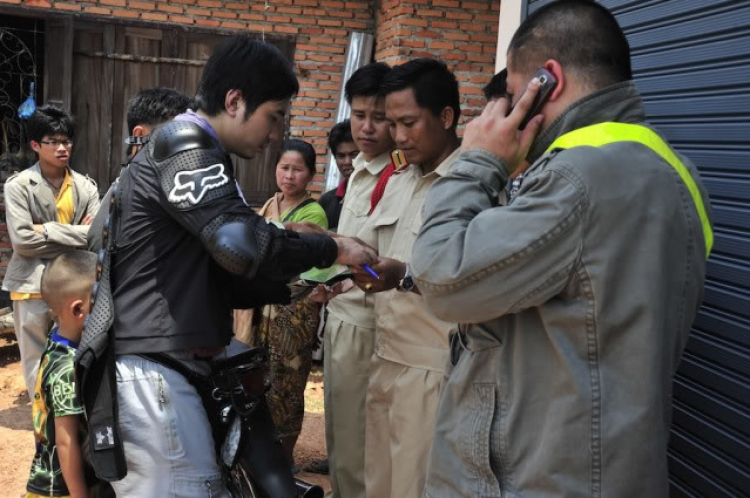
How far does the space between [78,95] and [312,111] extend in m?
2.64

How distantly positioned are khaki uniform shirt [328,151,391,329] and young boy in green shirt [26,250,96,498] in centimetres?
141

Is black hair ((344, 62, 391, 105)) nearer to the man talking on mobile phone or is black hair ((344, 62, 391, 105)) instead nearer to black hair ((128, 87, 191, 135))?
black hair ((128, 87, 191, 135))

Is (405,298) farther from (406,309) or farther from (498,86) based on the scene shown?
(498,86)

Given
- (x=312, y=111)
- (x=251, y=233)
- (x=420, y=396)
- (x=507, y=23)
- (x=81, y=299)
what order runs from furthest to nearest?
(x=312, y=111) < (x=507, y=23) < (x=420, y=396) < (x=81, y=299) < (x=251, y=233)

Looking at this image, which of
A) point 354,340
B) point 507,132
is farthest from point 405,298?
point 507,132

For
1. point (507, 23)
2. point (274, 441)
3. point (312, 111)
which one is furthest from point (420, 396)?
point (312, 111)

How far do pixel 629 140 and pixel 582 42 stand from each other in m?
0.27

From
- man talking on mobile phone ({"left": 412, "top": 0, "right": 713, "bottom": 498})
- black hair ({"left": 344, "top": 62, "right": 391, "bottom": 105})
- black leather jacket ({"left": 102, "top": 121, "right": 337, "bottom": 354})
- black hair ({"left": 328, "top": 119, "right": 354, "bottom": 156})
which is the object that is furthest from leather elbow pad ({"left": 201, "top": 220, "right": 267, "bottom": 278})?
black hair ({"left": 328, "top": 119, "right": 354, "bottom": 156})

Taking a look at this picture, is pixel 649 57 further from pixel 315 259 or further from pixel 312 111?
pixel 312 111

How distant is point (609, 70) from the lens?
66.7 inches

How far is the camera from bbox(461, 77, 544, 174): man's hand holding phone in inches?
66.8

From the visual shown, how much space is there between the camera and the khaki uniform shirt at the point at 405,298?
3027 millimetres

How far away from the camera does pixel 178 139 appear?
2.17 meters

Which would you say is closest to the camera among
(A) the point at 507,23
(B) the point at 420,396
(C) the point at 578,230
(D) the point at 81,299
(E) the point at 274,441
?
(C) the point at 578,230
